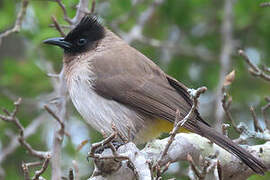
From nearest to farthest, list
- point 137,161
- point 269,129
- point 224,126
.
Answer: point 137,161
point 224,126
point 269,129

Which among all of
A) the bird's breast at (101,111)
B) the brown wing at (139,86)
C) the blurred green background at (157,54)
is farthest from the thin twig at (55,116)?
the blurred green background at (157,54)

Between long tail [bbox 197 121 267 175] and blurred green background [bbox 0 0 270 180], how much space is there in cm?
176

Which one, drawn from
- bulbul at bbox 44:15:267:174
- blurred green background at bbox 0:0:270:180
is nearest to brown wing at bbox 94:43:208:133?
bulbul at bbox 44:15:267:174

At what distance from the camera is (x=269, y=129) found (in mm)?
4156

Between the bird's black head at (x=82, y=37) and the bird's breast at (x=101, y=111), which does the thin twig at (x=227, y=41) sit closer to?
the bird's black head at (x=82, y=37)

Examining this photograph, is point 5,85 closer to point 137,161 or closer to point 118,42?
point 118,42

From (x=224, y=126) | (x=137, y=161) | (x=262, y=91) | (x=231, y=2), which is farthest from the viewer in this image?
(x=262, y=91)

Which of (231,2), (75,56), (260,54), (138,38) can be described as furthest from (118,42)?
(260,54)

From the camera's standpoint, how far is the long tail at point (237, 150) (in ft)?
12.1

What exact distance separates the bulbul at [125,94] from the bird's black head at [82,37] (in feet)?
0.04

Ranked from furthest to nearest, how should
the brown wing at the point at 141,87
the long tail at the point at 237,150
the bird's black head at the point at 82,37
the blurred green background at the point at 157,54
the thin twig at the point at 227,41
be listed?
the blurred green background at the point at 157,54
the thin twig at the point at 227,41
the bird's black head at the point at 82,37
the brown wing at the point at 141,87
the long tail at the point at 237,150

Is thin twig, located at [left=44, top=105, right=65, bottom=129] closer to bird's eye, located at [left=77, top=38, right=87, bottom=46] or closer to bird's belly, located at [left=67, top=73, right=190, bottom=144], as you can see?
bird's belly, located at [left=67, top=73, right=190, bottom=144]

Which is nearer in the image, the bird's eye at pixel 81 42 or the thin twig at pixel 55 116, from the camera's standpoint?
the thin twig at pixel 55 116

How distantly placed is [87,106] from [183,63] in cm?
234
